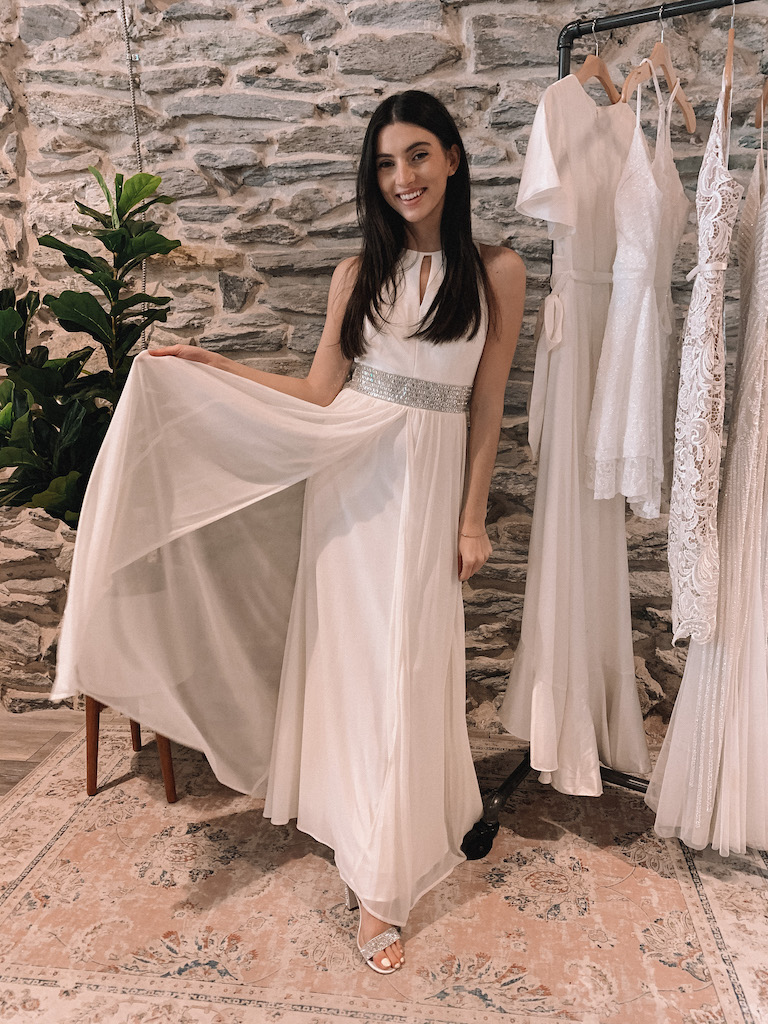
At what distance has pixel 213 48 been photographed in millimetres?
2160

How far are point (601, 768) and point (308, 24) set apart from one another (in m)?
2.24

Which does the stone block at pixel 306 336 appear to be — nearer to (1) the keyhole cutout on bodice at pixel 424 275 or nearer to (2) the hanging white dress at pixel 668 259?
(1) the keyhole cutout on bodice at pixel 424 275

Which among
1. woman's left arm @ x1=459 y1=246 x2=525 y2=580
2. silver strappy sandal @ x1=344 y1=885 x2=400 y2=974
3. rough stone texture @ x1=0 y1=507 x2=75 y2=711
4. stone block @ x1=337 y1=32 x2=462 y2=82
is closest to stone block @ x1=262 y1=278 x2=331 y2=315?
stone block @ x1=337 y1=32 x2=462 y2=82

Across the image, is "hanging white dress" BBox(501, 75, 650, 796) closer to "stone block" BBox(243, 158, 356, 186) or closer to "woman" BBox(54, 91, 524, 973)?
"woman" BBox(54, 91, 524, 973)

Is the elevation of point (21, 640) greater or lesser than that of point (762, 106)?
lesser

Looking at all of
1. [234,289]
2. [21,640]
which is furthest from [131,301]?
[21,640]

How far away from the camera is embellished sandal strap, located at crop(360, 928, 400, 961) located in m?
1.53

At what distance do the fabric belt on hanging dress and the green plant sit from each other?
98cm

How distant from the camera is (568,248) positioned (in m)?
1.70

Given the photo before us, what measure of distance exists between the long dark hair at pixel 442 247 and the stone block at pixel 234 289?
67 centimetres

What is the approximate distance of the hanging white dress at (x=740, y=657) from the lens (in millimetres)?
1639

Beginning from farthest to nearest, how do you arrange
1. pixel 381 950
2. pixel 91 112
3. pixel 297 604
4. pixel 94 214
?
1. pixel 91 112
2. pixel 94 214
3. pixel 297 604
4. pixel 381 950

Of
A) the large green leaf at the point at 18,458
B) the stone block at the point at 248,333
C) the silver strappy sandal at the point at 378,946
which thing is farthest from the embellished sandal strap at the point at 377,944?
the stone block at the point at 248,333

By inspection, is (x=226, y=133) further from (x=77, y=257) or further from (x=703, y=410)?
(x=703, y=410)
